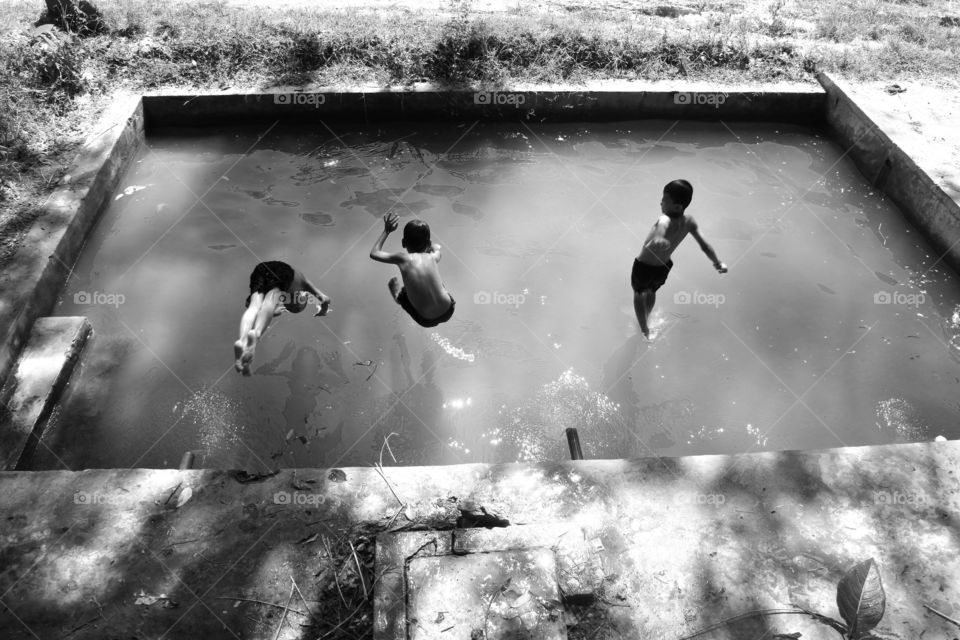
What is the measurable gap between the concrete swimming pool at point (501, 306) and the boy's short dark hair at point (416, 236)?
761 mm

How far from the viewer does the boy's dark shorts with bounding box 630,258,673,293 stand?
494 cm

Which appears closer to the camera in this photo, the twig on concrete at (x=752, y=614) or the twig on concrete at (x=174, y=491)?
the twig on concrete at (x=752, y=614)

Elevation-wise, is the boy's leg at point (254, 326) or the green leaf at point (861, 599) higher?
the green leaf at point (861, 599)

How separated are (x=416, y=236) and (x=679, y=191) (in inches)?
75.1

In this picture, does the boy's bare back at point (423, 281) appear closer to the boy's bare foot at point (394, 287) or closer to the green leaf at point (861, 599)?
the boy's bare foot at point (394, 287)

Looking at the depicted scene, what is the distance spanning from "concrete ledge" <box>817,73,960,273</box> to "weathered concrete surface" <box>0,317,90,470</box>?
290 inches

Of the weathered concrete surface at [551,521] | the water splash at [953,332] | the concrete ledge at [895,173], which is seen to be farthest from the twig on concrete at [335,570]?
the concrete ledge at [895,173]

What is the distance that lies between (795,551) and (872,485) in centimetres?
70

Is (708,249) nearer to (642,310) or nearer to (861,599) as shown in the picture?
A: (642,310)

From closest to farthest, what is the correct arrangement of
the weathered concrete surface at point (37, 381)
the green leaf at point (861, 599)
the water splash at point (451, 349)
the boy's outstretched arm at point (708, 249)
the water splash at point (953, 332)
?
the green leaf at point (861, 599) < the weathered concrete surface at point (37, 381) < the boy's outstretched arm at point (708, 249) < the water splash at point (451, 349) < the water splash at point (953, 332)

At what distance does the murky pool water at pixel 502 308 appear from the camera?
4.55m

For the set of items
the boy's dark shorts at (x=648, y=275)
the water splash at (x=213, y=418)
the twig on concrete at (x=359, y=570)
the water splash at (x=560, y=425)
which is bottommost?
the water splash at (x=213, y=418)

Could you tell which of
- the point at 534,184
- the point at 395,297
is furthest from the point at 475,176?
the point at 395,297

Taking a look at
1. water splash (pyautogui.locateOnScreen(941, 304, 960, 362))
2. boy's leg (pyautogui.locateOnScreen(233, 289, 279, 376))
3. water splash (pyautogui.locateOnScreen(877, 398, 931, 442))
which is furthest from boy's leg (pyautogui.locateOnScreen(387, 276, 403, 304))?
water splash (pyautogui.locateOnScreen(941, 304, 960, 362))
